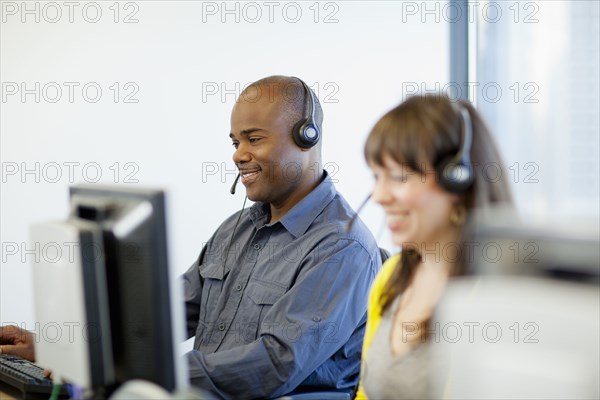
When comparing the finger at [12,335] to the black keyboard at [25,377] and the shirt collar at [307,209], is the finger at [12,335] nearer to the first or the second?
the black keyboard at [25,377]

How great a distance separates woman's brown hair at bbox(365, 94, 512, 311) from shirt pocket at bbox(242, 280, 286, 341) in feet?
1.97

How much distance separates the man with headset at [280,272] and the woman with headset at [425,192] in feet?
1.15

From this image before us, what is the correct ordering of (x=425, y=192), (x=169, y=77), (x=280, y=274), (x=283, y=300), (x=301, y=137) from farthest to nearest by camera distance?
(x=169, y=77), (x=301, y=137), (x=280, y=274), (x=283, y=300), (x=425, y=192)

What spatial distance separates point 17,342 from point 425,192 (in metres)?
1.11

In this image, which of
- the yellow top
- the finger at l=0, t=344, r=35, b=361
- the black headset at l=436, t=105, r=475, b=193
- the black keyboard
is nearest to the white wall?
the finger at l=0, t=344, r=35, b=361

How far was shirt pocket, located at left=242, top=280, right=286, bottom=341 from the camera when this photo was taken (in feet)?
6.11

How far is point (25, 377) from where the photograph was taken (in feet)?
5.32

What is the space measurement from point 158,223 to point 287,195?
37.2 inches

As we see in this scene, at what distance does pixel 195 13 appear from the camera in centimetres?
292

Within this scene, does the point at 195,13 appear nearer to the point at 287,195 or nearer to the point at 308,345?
the point at 287,195

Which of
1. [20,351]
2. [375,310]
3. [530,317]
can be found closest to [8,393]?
[20,351]

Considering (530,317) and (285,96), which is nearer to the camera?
(530,317)

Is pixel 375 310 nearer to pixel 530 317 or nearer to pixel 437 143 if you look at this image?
pixel 437 143

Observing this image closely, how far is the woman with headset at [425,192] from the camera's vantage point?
1.29m
